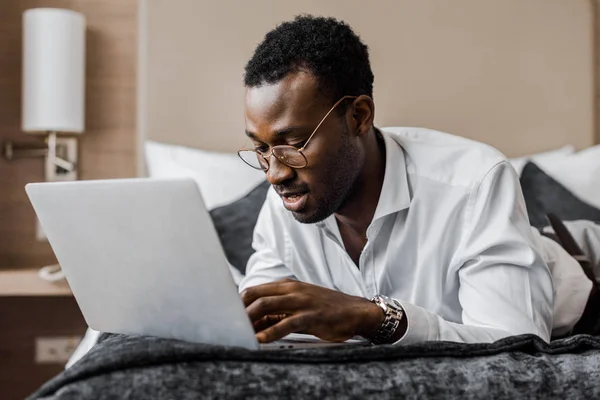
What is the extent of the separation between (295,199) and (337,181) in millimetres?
99

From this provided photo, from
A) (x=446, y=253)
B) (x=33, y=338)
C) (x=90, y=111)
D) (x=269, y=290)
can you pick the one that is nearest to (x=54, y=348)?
(x=33, y=338)

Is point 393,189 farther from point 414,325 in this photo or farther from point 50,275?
point 50,275

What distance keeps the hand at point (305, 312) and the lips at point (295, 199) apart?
33 cm

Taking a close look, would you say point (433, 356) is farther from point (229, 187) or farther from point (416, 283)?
point (229, 187)

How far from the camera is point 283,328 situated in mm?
990

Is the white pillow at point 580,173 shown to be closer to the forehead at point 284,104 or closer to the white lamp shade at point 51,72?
the forehead at point 284,104

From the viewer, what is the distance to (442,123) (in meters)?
2.57

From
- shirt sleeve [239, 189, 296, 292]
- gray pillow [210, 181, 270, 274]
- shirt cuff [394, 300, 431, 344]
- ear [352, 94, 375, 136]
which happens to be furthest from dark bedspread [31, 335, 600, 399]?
gray pillow [210, 181, 270, 274]

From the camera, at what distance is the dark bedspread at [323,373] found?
0.84 meters

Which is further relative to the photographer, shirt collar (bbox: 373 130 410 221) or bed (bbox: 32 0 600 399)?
bed (bbox: 32 0 600 399)

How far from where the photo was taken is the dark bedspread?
84 centimetres

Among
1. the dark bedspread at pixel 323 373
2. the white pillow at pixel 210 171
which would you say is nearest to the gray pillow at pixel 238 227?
the white pillow at pixel 210 171

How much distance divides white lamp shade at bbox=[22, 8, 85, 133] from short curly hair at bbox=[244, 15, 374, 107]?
1.16 metres

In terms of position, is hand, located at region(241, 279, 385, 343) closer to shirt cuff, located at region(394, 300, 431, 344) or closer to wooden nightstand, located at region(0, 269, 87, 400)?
shirt cuff, located at region(394, 300, 431, 344)
